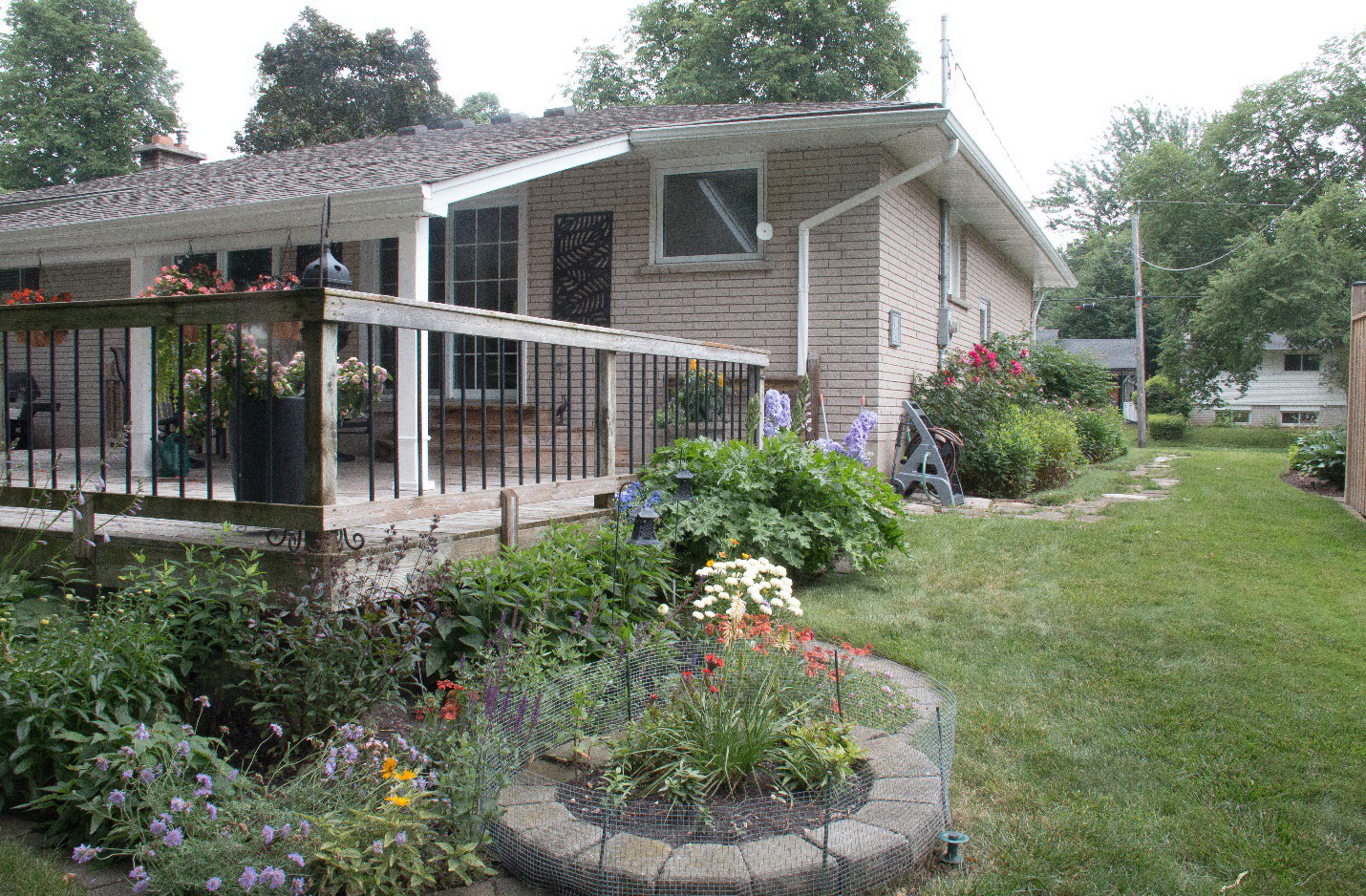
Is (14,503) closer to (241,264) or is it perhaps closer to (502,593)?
(502,593)

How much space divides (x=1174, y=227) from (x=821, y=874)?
35760 millimetres

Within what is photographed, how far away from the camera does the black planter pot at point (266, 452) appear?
3.48m

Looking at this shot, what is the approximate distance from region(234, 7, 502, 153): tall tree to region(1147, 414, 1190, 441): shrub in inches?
869

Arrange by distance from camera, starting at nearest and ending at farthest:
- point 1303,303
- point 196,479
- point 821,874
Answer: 1. point 821,874
2. point 196,479
3. point 1303,303

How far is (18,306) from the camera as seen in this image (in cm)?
361

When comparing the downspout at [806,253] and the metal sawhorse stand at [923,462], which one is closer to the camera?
the downspout at [806,253]

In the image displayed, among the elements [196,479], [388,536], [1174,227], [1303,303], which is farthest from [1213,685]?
[1174,227]

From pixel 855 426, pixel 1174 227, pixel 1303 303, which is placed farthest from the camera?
pixel 1174 227

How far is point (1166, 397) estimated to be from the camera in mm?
33469

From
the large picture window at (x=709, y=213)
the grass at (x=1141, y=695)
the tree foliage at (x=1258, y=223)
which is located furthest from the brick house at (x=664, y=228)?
the tree foliage at (x=1258, y=223)

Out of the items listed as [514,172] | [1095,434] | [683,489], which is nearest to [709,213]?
[514,172]

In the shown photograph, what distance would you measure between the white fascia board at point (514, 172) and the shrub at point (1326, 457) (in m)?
7.53

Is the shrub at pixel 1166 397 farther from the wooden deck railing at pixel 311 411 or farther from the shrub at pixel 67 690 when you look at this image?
the shrub at pixel 67 690

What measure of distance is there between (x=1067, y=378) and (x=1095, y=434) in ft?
5.36
